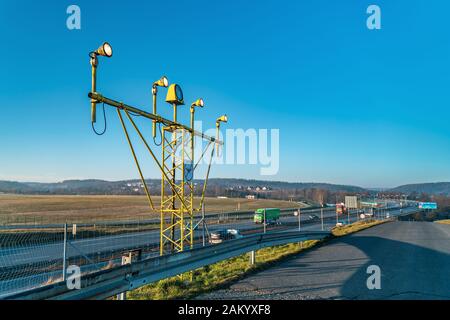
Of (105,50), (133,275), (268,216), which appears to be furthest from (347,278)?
(268,216)

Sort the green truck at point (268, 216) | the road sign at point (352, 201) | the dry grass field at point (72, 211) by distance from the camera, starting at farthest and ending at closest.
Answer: the green truck at point (268, 216), the road sign at point (352, 201), the dry grass field at point (72, 211)

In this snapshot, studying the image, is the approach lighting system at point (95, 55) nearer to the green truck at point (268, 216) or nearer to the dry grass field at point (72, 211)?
the dry grass field at point (72, 211)

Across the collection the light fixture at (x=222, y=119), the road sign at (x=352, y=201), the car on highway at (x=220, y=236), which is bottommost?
the car on highway at (x=220, y=236)

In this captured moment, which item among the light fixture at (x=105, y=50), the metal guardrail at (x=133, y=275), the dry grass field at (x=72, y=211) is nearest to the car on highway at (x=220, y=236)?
the dry grass field at (x=72, y=211)

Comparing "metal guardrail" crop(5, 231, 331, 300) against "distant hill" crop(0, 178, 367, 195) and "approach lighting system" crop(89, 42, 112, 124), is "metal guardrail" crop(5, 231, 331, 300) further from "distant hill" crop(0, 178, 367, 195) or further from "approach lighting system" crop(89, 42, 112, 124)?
"distant hill" crop(0, 178, 367, 195)
